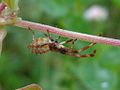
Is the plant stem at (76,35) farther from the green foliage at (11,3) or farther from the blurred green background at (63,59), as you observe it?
the blurred green background at (63,59)

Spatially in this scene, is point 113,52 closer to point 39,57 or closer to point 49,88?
point 49,88

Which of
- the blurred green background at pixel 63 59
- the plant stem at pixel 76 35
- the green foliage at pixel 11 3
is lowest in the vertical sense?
the blurred green background at pixel 63 59

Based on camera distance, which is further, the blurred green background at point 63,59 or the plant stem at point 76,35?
the blurred green background at point 63,59

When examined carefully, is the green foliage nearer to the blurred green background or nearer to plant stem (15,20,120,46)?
plant stem (15,20,120,46)

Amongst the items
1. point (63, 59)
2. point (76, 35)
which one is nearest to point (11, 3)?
point (76, 35)

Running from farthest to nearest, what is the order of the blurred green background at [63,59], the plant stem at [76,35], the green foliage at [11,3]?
the blurred green background at [63,59] → the green foliage at [11,3] → the plant stem at [76,35]

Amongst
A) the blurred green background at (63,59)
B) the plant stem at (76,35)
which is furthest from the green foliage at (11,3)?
the blurred green background at (63,59)

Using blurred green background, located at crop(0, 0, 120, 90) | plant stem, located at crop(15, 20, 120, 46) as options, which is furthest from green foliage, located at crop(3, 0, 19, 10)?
blurred green background, located at crop(0, 0, 120, 90)

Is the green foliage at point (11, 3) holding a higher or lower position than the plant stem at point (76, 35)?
higher
